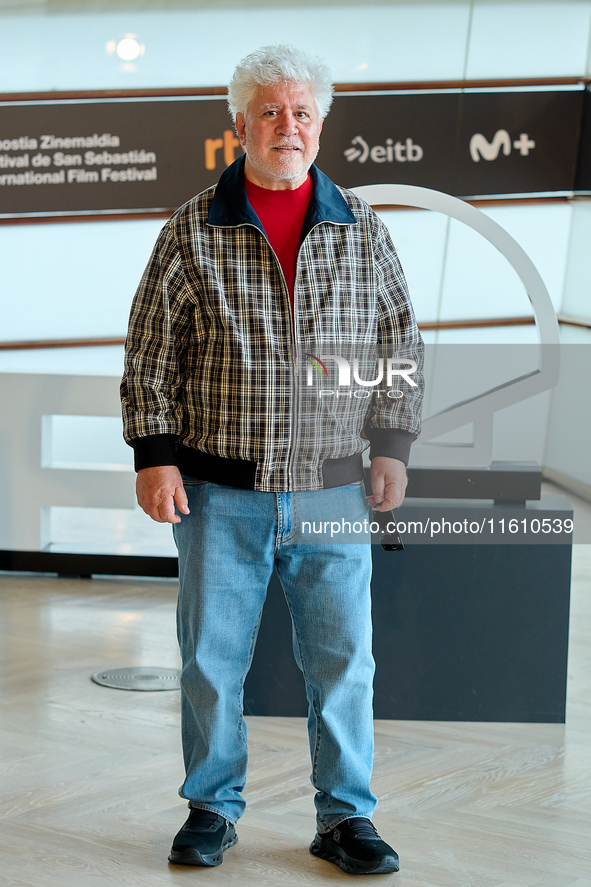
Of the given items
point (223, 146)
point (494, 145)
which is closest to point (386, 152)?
point (494, 145)

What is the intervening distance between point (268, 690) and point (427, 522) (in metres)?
1.01

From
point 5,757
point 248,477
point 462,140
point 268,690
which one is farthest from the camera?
point 462,140

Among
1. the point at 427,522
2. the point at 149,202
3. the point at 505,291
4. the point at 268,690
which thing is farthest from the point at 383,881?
the point at 149,202

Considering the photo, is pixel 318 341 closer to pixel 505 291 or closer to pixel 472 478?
pixel 472 478

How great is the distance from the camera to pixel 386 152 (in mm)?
4207

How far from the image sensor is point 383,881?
1879mm

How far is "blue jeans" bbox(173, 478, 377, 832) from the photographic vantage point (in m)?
1.86

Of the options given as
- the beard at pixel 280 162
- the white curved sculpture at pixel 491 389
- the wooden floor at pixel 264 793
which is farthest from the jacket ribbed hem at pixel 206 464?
the wooden floor at pixel 264 793

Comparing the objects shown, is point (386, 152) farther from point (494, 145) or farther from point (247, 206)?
point (247, 206)

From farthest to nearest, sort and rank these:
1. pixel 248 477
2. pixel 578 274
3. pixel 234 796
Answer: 1. pixel 578 274
2. pixel 234 796
3. pixel 248 477

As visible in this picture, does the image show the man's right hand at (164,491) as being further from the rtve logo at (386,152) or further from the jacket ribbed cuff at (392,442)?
the rtve logo at (386,152)

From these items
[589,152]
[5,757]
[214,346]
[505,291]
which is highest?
[589,152]

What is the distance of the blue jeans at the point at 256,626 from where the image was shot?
6.10ft

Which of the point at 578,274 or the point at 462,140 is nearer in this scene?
the point at 462,140
